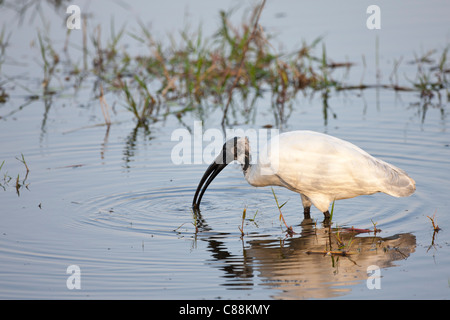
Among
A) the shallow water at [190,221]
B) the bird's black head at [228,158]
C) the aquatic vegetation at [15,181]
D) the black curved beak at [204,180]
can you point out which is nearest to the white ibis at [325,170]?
the shallow water at [190,221]

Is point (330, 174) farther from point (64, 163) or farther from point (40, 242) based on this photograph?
point (64, 163)

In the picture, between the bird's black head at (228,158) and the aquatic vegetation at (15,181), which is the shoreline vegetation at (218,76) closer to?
the aquatic vegetation at (15,181)

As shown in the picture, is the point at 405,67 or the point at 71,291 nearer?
the point at 71,291

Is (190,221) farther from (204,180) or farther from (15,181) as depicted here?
(15,181)

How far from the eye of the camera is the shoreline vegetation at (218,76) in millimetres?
10797

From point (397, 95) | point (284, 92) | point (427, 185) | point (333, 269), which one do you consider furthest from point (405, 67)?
point (333, 269)

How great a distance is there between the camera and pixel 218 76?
1119 centimetres

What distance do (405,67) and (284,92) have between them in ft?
7.99

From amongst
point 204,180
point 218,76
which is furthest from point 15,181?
point 218,76

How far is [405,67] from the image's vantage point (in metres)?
12.1

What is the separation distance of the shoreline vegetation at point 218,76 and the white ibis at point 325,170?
3213mm

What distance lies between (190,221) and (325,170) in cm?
133
